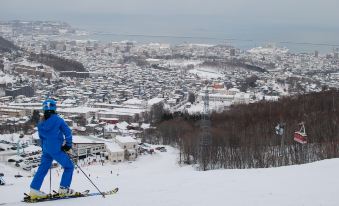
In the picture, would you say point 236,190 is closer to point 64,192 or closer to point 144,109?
point 64,192

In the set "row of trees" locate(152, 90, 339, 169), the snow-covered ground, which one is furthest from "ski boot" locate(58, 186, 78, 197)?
"row of trees" locate(152, 90, 339, 169)

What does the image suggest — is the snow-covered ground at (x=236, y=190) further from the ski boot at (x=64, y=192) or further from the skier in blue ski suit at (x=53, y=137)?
the skier in blue ski suit at (x=53, y=137)

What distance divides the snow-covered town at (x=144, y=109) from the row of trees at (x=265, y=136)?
2.08 ft

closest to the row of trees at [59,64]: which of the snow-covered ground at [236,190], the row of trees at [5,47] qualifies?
the row of trees at [5,47]

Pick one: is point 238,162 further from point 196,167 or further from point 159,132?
point 159,132

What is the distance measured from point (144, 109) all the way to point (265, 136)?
16458 millimetres

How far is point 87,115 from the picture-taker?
28188 mm

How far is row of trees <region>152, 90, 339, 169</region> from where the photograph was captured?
1173 cm

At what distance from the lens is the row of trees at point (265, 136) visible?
1173 centimetres

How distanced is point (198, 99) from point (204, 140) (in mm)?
22040

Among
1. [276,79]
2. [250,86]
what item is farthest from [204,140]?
[276,79]

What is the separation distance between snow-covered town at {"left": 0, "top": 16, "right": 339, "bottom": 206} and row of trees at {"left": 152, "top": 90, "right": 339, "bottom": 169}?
63cm

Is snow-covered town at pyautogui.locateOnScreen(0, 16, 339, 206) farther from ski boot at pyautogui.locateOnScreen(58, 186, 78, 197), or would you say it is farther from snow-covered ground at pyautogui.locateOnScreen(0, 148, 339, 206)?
ski boot at pyautogui.locateOnScreen(58, 186, 78, 197)

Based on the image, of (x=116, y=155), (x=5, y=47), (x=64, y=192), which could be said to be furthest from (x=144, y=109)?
(x=5, y=47)
